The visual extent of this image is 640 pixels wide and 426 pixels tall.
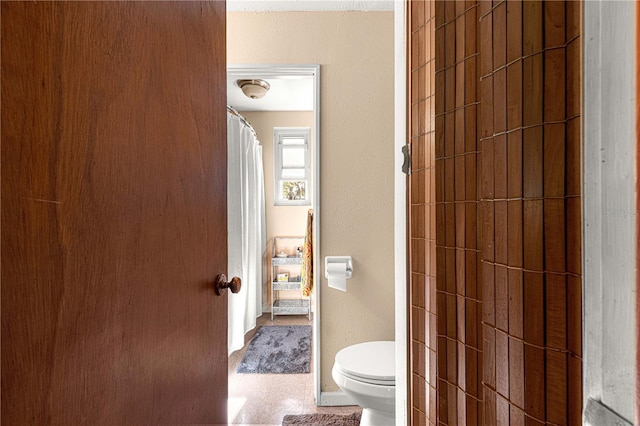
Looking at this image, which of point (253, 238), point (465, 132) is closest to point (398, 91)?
point (465, 132)

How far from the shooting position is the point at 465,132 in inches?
20.6

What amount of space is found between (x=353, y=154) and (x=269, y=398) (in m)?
1.60

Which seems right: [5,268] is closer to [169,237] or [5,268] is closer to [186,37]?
[169,237]

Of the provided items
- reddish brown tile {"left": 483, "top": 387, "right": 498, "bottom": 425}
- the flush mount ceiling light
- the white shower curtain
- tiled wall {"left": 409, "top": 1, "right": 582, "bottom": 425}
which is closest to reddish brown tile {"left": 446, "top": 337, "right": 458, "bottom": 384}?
tiled wall {"left": 409, "top": 1, "right": 582, "bottom": 425}

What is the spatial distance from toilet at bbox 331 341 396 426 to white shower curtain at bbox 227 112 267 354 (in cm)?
112

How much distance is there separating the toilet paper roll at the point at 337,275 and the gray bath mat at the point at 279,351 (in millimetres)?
801

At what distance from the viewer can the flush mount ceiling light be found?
2652 mm

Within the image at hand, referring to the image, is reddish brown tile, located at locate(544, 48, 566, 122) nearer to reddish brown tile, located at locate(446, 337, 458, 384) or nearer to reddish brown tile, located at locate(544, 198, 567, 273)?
reddish brown tile, located at locate(544, 198, 567, 273)

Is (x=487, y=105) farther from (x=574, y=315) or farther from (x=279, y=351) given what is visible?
(x=279, y=351)

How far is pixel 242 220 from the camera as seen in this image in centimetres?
254

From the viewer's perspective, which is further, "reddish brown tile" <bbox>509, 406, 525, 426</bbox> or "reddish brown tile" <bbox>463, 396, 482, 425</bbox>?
"reddish brown tile" <bbox>463, 396, 482, 425</bbox>

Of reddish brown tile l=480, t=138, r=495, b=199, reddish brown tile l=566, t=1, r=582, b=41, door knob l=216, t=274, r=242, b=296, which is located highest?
reddish brown tile l=566, t=1, r=582, b=41

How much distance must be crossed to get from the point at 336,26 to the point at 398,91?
50.7 inches

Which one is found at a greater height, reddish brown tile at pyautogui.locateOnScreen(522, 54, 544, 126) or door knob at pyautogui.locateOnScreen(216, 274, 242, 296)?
reddish brown tile at pyautogui.locateOnScreen(522, 54, 544, 126)
